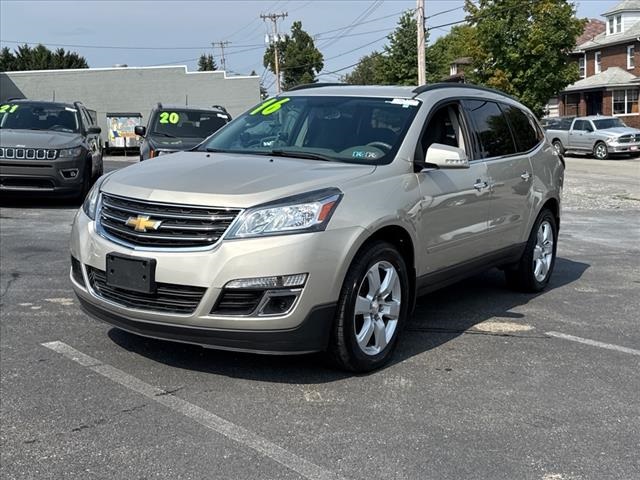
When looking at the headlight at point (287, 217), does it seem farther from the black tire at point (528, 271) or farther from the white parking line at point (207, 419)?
the black tire at point (528, 271)

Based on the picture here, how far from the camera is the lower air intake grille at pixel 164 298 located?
3.92 meters

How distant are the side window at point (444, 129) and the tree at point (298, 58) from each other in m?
74.3

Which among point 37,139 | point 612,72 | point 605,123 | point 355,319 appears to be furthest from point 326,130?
point 612,72

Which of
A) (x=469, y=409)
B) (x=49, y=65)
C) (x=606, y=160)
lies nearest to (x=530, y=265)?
(x=469, y=409)

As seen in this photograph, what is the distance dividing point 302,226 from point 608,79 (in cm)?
4564

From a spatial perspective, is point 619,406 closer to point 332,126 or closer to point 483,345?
point 483,345

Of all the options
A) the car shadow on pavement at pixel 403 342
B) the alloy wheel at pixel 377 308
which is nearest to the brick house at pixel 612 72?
the car shadow on pavement at pixel 403 342

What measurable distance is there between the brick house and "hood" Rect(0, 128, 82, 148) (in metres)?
37.8

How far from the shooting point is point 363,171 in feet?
14.8

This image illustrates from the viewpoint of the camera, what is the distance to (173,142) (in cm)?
1298

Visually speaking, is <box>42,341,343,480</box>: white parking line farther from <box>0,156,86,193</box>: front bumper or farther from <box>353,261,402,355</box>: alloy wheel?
<box>0,156,86,193</box>: front bumper

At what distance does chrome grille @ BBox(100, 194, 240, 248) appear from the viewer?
3910 mm

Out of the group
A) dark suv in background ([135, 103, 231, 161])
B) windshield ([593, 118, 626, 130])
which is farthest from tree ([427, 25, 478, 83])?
dark suv in background ([135, 103, 231, 161])

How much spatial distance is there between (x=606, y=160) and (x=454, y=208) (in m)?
26.6
